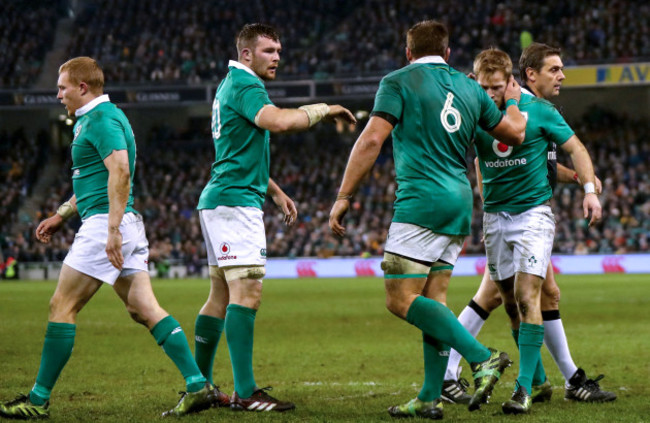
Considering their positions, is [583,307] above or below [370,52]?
below

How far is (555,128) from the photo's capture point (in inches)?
240

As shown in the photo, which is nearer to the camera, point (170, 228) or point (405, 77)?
point (405, 77)

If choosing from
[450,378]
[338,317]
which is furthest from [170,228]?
[450,378]

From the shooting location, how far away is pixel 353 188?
16.9ft

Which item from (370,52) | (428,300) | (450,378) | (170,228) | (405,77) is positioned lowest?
(170,228)

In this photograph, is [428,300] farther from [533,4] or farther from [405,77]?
[533,4]

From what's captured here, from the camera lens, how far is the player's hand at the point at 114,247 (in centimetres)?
544

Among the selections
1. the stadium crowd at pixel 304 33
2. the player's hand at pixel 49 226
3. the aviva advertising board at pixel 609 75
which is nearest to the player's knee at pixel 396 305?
the player's hand at pixel 49 226

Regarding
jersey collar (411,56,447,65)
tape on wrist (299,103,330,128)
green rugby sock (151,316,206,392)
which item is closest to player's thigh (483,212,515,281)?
jersey collar (411,56,447,65)

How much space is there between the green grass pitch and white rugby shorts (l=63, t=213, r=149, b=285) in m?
0.91

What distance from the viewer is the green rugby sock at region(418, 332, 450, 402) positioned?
17.5ft

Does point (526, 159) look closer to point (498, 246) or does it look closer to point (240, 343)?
point (498, 246)

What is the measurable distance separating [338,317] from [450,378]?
8.54 metres

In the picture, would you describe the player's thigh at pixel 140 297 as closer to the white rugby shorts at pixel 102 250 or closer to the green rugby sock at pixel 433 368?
the white rugby shorts at pixel 102 250
